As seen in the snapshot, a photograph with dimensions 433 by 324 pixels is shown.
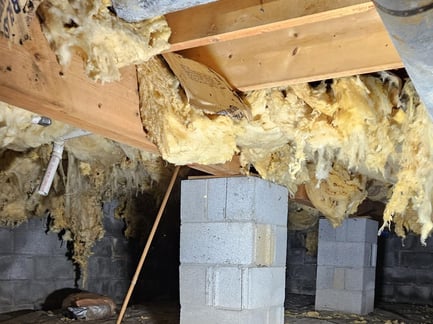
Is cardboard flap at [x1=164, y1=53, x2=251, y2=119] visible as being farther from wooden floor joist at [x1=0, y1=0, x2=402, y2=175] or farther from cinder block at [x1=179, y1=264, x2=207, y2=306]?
cinder block at [x1=179, y1=264, x2=207, y2=306]

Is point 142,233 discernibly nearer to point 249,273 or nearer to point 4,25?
point 249,273

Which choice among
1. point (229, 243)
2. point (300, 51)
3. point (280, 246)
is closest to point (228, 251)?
point (229, 243)

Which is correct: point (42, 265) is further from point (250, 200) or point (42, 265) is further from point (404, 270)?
point (404, 270)

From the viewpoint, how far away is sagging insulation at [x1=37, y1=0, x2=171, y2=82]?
1310mm

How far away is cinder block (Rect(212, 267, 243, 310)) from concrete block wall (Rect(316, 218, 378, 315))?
2688mm

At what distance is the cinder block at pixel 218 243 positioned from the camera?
258cm

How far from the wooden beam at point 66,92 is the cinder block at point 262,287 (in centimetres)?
106

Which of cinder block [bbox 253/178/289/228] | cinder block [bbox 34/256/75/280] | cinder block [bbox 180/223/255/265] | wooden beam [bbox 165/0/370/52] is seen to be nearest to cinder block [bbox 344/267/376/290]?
cinder block [bbox 253/178/289/228]

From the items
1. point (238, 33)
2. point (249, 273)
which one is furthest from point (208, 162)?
point (238, 33)

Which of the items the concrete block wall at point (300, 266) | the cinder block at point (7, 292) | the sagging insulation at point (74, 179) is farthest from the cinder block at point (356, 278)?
the cinder block at point (7, 292)

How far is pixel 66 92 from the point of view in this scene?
1521 millimetres

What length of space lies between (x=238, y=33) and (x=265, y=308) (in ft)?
5.87

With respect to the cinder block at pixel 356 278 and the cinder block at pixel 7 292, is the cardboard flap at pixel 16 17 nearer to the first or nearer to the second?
the cinder block at pixel 7 292

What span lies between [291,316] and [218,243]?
2321 millimetres
